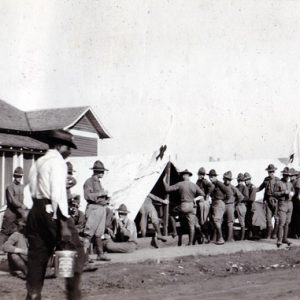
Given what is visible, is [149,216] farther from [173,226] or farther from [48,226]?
[48,226]

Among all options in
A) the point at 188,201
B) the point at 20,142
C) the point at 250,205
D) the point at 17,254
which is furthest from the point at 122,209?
the point at 20,142

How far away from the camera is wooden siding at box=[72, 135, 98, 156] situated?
23000mm

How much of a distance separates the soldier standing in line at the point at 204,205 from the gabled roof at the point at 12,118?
904cm

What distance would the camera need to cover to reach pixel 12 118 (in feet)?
71.3

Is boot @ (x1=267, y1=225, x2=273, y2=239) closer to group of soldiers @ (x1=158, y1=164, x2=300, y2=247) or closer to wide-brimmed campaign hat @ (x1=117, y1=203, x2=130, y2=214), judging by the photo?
group of soldiers @ (x1=158, y1=164, x2=300, y2=247)

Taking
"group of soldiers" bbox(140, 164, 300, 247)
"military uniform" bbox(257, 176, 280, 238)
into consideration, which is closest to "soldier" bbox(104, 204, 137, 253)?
"group of soldiers" bbox(140, 164, 300, 247)

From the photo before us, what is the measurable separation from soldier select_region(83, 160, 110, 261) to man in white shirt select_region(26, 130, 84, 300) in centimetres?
396

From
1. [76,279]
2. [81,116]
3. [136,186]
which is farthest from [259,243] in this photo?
[81,116]

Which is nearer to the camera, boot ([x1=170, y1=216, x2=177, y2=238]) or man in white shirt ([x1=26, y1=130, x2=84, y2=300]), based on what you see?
man in white shirt ([x1=26, y1=130, x2=84, y2=300])

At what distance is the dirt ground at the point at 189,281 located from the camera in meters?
7.01

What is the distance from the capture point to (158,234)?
39.3ft

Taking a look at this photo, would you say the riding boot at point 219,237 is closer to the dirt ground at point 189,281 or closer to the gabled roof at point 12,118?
the dirt ground at point 189,281

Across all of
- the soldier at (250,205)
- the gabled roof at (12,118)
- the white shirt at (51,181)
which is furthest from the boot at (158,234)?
the gabled roof at (12,118)

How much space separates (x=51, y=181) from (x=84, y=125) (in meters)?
19.1
